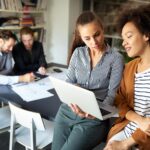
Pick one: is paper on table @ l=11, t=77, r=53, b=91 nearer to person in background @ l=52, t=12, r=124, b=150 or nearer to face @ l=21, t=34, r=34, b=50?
person in background @ l=52, t=12, r=124, b=150

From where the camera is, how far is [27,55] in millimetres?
2846

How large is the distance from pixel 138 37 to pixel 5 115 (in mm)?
1384

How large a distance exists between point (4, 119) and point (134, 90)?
118 centimetres

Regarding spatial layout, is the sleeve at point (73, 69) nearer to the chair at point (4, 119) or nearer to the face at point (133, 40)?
the face at point (133, 40)

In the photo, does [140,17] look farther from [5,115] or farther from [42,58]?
[42,58]

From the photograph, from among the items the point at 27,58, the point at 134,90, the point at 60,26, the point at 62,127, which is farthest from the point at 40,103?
the point at 60,26

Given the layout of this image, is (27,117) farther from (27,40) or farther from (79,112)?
(27,40)

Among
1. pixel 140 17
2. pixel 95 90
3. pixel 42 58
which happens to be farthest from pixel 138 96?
pixel 42 58

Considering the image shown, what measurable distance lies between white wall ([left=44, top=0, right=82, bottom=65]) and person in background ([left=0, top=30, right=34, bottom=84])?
2.19 m

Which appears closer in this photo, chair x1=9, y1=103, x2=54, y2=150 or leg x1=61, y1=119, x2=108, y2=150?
leg x1=61, y1=119, x2=108, y2=150

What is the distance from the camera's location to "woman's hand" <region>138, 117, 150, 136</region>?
4.05ft

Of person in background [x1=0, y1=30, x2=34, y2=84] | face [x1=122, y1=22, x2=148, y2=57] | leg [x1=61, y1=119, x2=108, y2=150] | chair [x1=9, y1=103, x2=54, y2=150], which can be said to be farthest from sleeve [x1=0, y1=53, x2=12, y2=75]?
face [x1=122, y1=22, x2=148, y2=57]

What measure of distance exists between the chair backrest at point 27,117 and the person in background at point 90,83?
114 millimetres

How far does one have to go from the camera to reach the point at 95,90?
5.07ft
